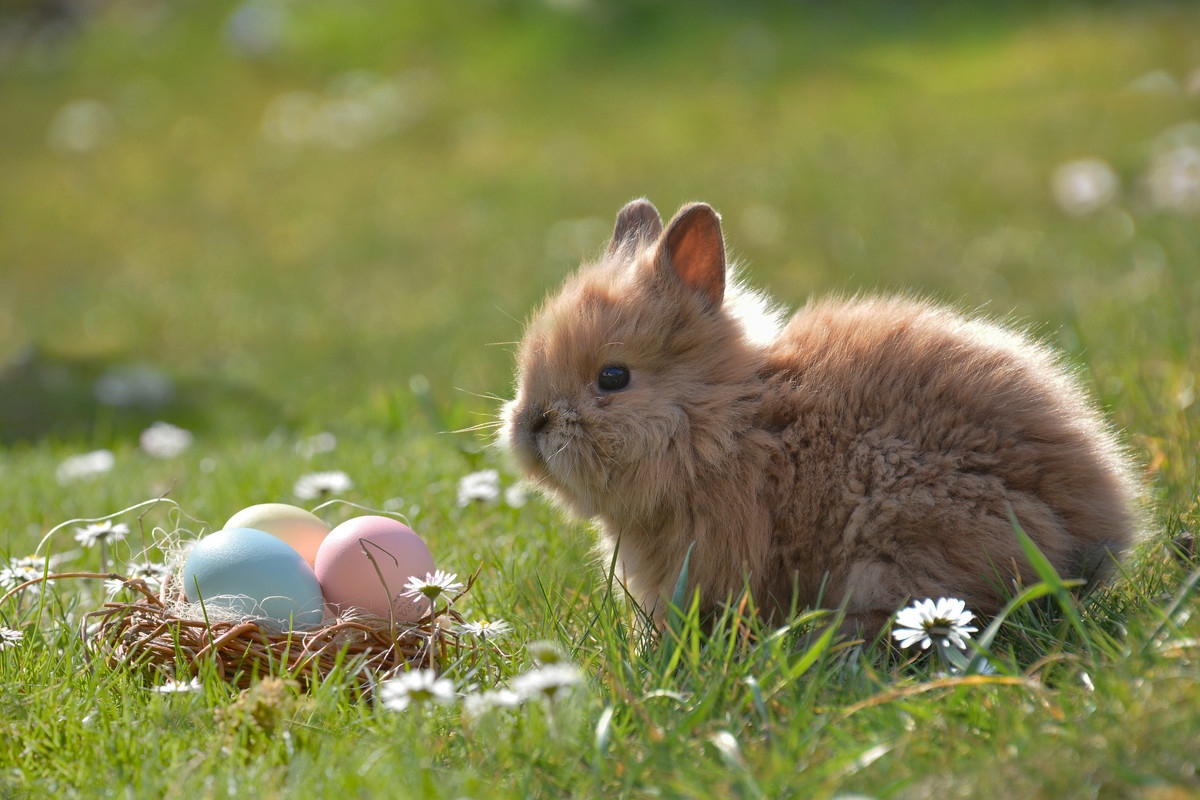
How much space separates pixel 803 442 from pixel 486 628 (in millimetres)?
884

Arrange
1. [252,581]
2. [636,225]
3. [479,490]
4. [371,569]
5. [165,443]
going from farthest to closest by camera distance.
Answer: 1. [165,443]
2. [479,490]
3. [636,225]
4. [371,569]
5. [252,581]

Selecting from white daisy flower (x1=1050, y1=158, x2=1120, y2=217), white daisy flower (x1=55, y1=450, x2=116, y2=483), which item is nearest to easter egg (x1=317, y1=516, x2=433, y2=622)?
white daisy flower (x1=55, y1=450, x2=116, y2=483)

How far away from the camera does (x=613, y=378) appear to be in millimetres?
2623

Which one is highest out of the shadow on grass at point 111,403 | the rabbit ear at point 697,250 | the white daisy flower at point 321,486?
the rabbit ear at point 697,250

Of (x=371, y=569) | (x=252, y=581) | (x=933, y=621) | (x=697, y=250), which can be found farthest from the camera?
(x=697, y=250)

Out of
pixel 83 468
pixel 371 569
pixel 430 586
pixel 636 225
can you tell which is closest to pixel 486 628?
pixel 430 586

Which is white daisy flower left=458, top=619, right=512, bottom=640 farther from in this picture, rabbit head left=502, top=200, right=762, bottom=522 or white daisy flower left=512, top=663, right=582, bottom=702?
white daisy flower left=512, top=663, right=582, bottom=702

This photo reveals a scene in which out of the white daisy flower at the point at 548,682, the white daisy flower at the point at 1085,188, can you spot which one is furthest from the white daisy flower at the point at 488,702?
the white daisy flower at the point at 1085,188

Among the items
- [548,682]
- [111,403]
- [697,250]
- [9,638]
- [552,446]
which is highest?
[697,250]

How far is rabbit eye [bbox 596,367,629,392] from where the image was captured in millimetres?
2623

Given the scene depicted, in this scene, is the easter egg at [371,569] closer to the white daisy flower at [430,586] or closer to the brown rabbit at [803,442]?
the white daisy flower at [430,586]

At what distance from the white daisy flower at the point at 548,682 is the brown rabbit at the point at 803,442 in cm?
68

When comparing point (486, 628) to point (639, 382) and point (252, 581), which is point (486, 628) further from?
point (639, 382)

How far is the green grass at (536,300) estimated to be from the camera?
1.83 meters
